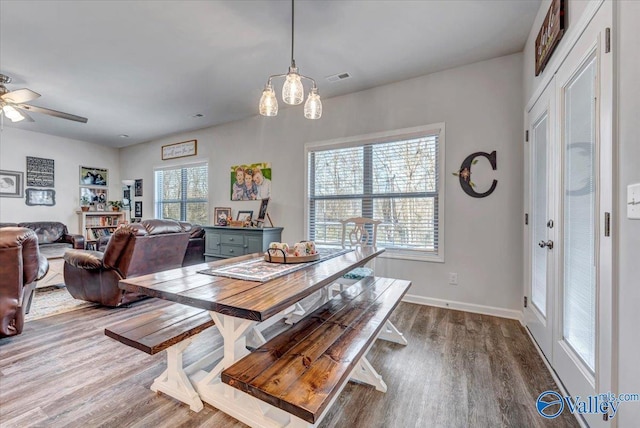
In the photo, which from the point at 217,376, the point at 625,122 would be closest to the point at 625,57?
the point at 625,122

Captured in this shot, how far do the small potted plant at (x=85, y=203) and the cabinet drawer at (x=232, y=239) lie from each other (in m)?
4.01

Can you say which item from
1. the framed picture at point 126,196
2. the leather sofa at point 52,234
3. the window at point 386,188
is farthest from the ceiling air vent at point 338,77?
the framed picture at point 126,196

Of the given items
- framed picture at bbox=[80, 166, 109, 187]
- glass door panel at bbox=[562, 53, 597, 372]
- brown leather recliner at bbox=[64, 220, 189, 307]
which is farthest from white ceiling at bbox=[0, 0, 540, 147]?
framed picture at bbox=[80, 166, 109, 187]

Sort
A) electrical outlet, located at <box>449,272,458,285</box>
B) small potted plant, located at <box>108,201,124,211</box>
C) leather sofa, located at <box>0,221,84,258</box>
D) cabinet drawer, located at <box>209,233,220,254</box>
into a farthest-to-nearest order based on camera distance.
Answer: small potted plant, located at <box>108,201,124,211</box> → leather sofa, located at <box>0,221,84,258</box> → cabinet drawer, located at <box>209,233,220,254</box> → electrical outlet, located at <box>449,272,458,285</box>

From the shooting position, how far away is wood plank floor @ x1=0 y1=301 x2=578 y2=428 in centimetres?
148

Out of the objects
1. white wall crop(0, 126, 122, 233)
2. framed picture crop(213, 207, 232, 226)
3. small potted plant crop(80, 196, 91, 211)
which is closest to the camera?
framed picture crop(213, 207, 232, 226)

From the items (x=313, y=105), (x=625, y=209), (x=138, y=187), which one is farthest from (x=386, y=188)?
(x=138, y=187)

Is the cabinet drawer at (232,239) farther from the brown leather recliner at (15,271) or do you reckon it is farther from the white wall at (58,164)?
the white wall at (58,164)

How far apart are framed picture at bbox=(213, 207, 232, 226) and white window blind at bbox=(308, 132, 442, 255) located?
1.67 m

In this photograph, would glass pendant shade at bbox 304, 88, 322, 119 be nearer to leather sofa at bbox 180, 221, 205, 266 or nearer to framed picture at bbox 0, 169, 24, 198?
leather sofa at bbox 180, 221, 205, 266

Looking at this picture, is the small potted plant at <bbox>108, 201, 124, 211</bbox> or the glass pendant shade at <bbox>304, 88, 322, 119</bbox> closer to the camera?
the glass pendant shade at <bbox>304, 88, 322, 119</bbox>

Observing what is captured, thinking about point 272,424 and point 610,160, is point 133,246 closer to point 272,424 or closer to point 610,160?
point 272,424

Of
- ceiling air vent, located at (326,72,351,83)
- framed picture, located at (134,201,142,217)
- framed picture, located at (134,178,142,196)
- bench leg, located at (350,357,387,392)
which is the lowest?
bench leg, located at (350,357,387,392)

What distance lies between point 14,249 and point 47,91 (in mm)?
2808
